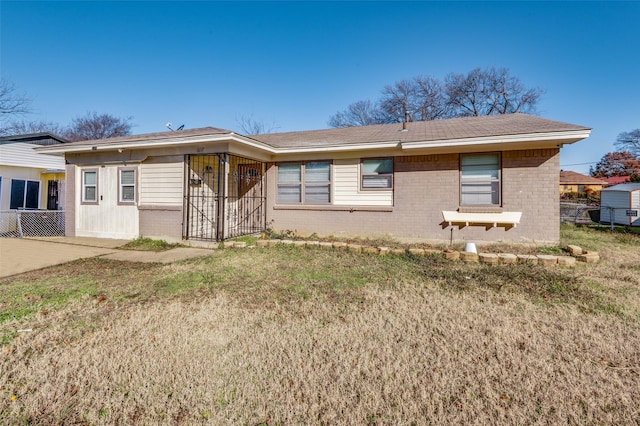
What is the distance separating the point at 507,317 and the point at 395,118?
28090 millimetres

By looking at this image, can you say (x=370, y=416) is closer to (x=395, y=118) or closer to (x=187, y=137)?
(x=187, y=137)

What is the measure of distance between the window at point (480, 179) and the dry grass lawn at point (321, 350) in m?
3.09

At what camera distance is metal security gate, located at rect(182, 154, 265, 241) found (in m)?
8.20

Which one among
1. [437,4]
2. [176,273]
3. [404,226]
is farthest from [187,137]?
[437,4]

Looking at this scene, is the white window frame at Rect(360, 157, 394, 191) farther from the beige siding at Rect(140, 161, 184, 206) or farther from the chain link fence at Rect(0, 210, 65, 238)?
the chain link fence at Rect(0, 210, 65, 238)

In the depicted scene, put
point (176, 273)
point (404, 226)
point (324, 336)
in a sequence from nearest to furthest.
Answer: point (324, 336)
point (176, 273)
point (404, 226)

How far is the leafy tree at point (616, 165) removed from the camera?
3912 centimetres

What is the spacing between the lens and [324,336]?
2.91 metres

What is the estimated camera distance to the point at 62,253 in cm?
691

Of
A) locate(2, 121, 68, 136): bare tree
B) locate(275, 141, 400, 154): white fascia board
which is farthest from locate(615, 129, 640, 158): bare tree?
locate(2, 121, 68, 136): bare tree

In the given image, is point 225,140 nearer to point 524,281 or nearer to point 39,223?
point 524,281

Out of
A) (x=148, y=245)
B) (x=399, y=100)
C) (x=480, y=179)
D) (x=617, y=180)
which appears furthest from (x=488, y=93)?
(x=148, y=245)

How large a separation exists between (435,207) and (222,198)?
227 inches

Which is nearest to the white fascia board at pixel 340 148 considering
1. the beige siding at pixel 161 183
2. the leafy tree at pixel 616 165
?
the beige siding at pixel 161 183
